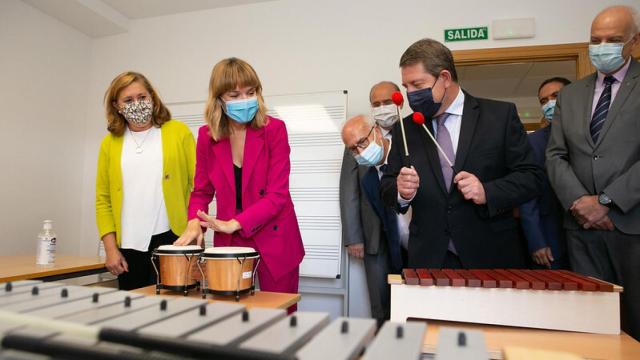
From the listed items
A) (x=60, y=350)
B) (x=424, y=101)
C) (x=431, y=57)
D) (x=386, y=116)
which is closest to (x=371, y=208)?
(x=386, y=116)

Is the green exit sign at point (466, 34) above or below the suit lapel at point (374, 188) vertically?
above

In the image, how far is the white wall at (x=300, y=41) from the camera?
3.57m

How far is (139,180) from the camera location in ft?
7.73

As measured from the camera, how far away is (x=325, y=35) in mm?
3980

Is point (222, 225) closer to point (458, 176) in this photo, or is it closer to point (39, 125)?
point (458, 176)

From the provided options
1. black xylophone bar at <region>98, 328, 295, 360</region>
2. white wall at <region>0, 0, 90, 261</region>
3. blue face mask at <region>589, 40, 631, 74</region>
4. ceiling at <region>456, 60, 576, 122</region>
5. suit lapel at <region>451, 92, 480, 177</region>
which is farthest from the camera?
ceiling at <region>456, 60, 576, 122</region>

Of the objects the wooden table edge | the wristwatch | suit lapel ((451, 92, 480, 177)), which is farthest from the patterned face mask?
the wristwatch

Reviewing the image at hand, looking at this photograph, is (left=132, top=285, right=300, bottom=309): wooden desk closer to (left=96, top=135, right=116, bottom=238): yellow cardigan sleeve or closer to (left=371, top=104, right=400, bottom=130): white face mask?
(left=96, top=135, right=116, bottom=238): yellow cardigan sleeve

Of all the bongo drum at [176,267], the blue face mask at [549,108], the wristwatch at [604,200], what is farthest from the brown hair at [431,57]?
the blue face mask at [549,108]

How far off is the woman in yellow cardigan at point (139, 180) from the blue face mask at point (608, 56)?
2244 mm

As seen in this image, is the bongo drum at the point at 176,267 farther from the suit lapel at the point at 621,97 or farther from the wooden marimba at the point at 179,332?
the suit lapel at the point at 621,97

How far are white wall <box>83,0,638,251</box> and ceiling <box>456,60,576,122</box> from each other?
2.00 metres

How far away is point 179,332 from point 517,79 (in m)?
7.16

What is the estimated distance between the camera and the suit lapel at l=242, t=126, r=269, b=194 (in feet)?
6.45
